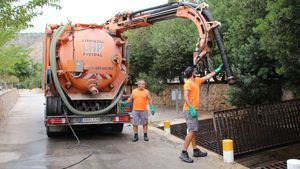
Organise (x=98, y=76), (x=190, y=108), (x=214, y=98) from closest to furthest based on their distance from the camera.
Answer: (x=190, y=108) → (x=98, y=76) → (x=214, y=98)

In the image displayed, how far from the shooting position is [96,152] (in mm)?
8609

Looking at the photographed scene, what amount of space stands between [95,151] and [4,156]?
6.61 ft

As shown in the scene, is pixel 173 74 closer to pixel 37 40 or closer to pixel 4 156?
pixel 4 156

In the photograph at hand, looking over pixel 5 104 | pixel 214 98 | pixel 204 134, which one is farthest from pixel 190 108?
pixel 5 104

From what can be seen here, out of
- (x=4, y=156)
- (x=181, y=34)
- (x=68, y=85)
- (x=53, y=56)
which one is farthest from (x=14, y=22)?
(x=181, y=34)

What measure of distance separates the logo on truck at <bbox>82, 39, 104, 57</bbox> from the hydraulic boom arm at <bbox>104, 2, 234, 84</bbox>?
1.21m

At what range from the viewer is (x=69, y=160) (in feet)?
25.5

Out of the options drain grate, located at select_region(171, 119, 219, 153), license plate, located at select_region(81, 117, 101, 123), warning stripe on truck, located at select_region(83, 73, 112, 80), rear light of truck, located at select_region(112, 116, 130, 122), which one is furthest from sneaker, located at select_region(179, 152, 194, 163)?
warning stripe on truck, located at select_region(83, 73, 112, 80)

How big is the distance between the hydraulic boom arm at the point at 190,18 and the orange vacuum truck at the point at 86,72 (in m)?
0.03

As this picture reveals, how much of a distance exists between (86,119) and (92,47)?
192cm

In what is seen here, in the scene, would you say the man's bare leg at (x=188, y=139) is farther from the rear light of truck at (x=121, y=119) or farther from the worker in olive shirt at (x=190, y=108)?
the rear light of truck at (x=121, y=119)

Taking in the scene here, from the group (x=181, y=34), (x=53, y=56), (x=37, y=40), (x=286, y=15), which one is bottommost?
(x=53, y=56)

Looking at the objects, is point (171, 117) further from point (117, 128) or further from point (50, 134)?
point (50, 134)

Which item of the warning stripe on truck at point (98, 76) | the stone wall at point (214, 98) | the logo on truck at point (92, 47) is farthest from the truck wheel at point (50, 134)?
the stone wall at point (214, 98)
